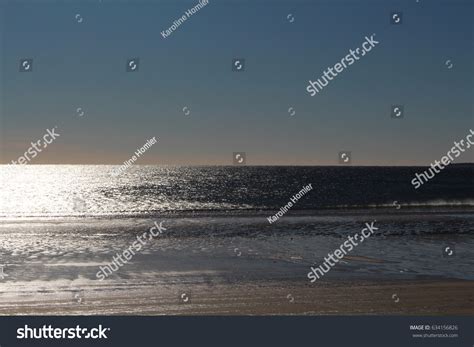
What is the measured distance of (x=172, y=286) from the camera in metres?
16.9

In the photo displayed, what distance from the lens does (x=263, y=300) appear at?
47.5 feet

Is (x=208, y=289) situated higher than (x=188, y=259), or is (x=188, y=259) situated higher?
(x=188, y=259)

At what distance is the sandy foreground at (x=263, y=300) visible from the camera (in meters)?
13.3

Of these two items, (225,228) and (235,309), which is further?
(225,228)

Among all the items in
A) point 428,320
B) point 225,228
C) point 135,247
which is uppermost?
point 225,228

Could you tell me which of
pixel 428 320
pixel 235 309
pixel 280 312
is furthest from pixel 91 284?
pixel 428 320

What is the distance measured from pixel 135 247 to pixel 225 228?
946cm

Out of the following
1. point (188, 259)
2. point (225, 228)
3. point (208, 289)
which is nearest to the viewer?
point (208, 289)

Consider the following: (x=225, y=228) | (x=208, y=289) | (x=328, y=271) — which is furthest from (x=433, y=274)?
(x=225, y=228)

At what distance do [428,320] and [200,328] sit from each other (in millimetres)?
3193

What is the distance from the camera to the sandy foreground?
1326 cm

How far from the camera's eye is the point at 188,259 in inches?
894

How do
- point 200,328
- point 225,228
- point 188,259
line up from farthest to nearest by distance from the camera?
point 225,228, point 188,259, point 200,328

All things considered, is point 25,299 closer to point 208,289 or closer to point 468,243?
point 208,289
